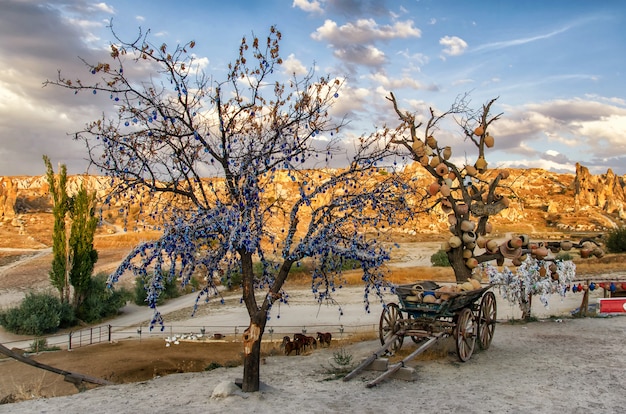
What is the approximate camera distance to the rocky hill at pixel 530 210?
84438 mm

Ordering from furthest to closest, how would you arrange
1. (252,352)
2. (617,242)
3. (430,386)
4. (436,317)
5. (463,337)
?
(617,242)
(463,337)
(436,317)
(430,386)
(252,352)

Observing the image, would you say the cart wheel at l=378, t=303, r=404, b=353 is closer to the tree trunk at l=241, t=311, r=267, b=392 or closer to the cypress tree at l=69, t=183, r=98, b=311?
the tree trunk at l=241, t=311, r=267, b=392

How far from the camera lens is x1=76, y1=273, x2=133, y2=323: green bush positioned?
95.6ft

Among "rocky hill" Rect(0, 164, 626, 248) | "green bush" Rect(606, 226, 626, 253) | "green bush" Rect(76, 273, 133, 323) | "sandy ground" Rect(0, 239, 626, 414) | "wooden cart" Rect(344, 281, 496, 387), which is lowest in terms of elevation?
"green bush" Rect(76, 273, 133, 323)

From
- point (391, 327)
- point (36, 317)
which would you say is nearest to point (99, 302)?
point (36, 317)

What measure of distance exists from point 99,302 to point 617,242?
42432mm

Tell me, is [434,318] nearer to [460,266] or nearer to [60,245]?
[460,266]

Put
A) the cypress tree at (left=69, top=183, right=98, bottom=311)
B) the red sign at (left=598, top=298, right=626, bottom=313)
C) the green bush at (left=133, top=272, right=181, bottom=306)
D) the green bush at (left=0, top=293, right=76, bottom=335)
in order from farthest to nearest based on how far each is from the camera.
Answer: the green bush at (left=133, top=272, right=181, bottom=306) → the cypress tree at (left=69, top=183, right=98, bottom=311) → the green bush at (left=0, top=293, right=76, bottom=335) → the red sign at (left=598, top=298, right=626, bottom=313)

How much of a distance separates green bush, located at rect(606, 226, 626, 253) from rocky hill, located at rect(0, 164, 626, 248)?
2843 cm

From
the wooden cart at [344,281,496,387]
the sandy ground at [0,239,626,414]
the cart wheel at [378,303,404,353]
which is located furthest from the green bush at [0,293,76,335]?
the wooden cart at [344,281,496,387]

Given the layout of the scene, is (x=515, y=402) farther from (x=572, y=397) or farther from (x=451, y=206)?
(x=451, y=206)

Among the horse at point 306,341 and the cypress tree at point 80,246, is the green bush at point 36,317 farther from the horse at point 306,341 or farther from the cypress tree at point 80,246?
the horse at point 306,341

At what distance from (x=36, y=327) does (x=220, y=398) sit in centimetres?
1963

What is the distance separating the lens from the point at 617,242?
47.0 m
